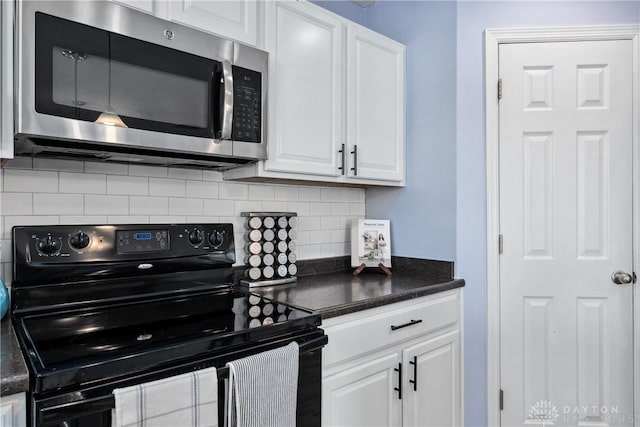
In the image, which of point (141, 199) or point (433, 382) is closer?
point (141, 199)

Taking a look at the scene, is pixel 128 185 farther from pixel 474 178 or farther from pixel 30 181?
pixel 474 178

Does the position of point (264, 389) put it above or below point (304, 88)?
below

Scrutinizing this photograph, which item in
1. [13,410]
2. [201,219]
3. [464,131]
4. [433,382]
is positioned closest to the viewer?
[13,410]

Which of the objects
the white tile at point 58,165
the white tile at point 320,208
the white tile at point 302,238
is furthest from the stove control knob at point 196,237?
the white tile at point 320,208

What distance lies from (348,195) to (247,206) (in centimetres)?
71

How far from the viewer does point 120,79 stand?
1.31 metres

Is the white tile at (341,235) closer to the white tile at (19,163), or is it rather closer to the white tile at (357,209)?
the white tile at (357,209)

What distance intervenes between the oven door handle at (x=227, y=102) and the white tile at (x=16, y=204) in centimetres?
68

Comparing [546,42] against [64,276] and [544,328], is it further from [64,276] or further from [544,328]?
[64,276]

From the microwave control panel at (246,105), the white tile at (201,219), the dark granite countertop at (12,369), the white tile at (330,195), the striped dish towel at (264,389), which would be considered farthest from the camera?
the white tile at (330,195)

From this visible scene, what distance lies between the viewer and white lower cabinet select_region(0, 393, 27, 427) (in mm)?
848

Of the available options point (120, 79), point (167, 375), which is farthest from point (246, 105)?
point (167, 375)

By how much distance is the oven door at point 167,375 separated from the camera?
2.83 ft

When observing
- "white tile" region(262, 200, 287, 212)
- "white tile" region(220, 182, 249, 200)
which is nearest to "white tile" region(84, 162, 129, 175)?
"white tile" region(220, 182, 249, 200)
